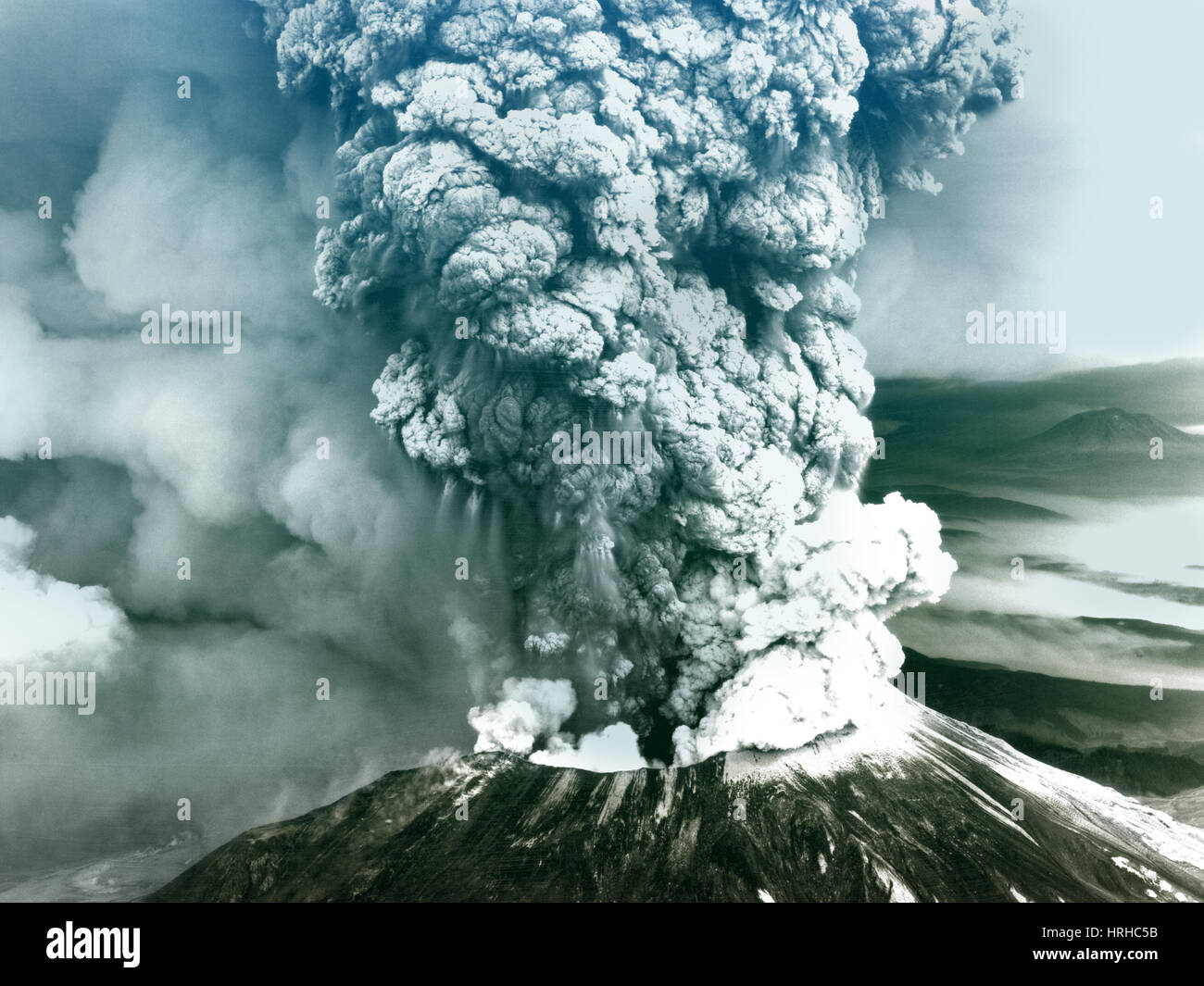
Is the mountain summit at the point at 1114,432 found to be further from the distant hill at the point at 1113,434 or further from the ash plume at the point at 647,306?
the ash plume at the point at 647,306

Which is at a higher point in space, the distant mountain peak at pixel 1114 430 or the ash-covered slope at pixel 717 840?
the distant mountain peak at pixel 1114 430

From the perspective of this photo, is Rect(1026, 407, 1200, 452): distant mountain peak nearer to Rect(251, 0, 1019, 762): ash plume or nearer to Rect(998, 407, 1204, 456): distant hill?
Rect(998, 407, 1204, 456): distant hill

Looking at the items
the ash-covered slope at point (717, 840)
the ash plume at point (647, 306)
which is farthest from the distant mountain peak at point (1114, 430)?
the ash-covered slope at point (717, 840)

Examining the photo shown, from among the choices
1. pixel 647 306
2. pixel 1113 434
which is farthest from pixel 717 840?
pixel 1113 434

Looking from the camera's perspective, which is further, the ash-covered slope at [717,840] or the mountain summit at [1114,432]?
the mountain summit at [1114,432]

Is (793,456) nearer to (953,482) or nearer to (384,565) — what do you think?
(953,482)

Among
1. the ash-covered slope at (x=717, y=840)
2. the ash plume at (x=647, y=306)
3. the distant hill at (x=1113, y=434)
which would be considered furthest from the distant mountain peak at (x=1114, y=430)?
the ash-covered slope at (x=717, y=840)
